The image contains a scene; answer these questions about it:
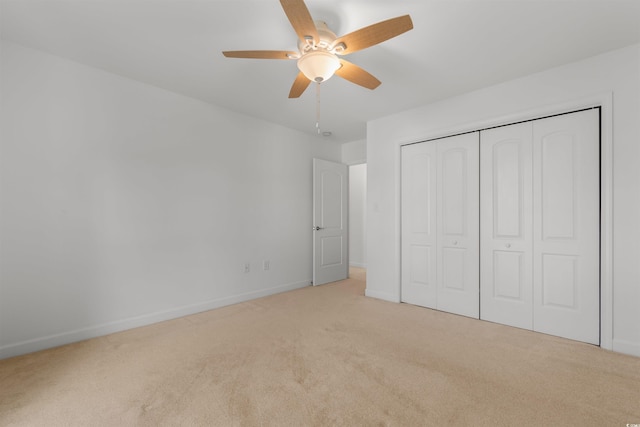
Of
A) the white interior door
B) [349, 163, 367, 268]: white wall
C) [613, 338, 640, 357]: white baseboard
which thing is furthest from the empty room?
[349, 163, 367, 268]: white wall

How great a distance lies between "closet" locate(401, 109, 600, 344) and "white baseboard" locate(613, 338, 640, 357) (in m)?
0.14

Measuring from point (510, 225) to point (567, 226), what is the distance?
448 millimetres

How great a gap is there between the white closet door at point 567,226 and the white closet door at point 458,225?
0.55 meters

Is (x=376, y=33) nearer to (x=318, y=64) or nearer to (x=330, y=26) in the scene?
(x=318, y=64)

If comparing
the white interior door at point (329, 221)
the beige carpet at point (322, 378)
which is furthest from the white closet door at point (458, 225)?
the white interior door at point (329, 221)

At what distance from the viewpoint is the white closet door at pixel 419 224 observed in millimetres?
3539

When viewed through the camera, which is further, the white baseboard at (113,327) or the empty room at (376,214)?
the white baseboard at (113,327)

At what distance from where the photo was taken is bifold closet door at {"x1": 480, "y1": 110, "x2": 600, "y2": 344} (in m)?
2.55

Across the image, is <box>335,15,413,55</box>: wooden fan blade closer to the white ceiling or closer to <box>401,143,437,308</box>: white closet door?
the white ceiling

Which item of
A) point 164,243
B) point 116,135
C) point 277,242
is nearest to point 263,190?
point 277,242

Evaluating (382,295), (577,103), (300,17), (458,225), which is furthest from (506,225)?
(300,17)

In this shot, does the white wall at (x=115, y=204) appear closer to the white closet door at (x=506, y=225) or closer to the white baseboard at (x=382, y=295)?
the white baseboard at (x=382, y=295)

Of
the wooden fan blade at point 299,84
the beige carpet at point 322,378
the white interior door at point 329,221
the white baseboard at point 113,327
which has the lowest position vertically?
the beige carpet at point 322,378

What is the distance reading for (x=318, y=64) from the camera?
193cm
